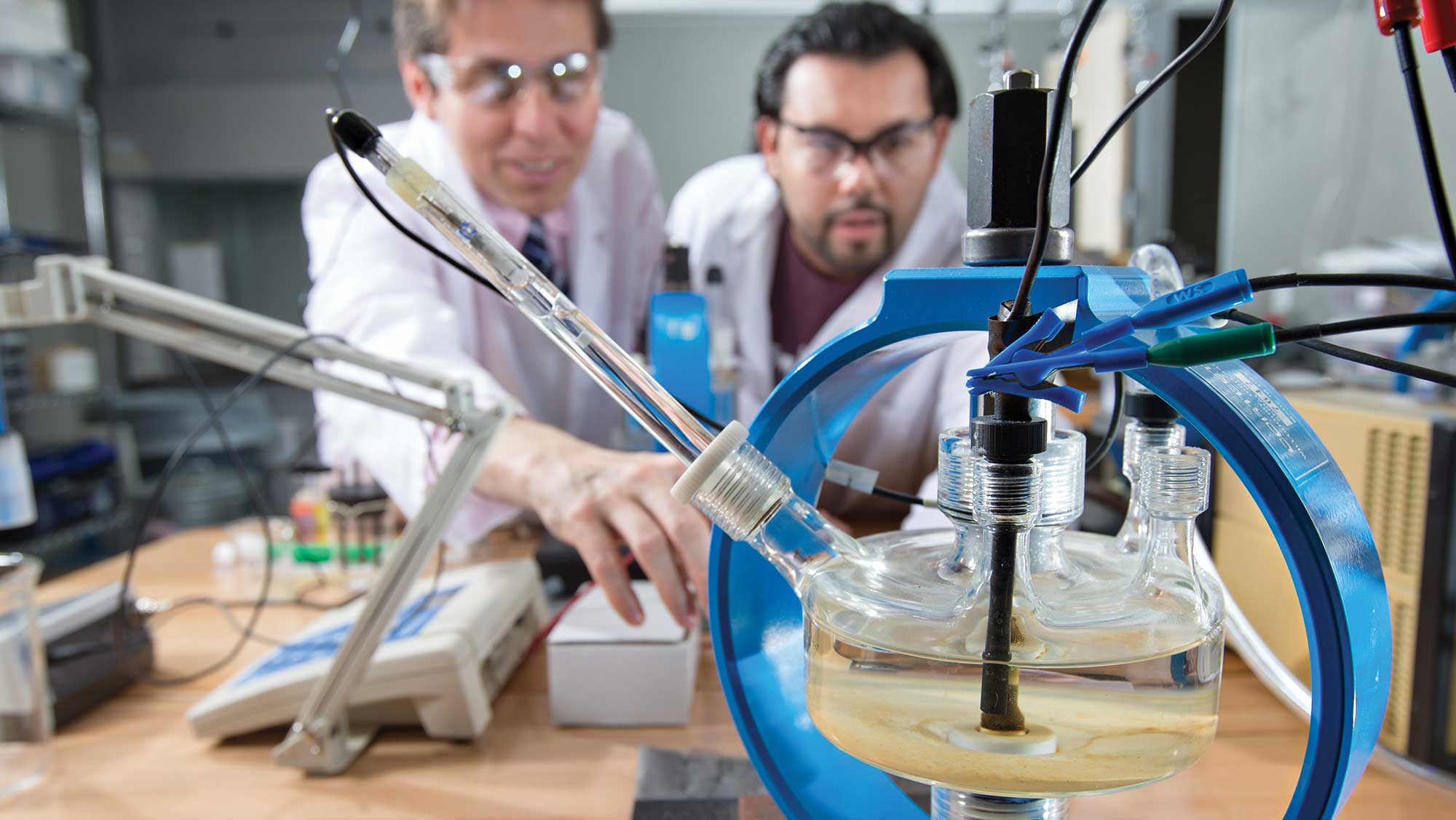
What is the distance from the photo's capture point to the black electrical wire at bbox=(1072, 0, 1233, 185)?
312 millimetres

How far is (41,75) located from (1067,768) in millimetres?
2951

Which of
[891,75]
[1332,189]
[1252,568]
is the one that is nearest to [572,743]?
[1252,568]

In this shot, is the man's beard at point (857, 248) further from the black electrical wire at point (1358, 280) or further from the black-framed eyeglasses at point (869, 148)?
the black electrical wire at point (1358, 280)

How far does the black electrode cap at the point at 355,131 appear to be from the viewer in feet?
1.39

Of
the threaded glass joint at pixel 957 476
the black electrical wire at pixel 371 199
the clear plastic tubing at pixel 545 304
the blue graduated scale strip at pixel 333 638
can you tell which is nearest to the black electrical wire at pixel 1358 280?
the threaded glass joint at pixel 957 476

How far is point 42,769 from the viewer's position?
2.00 feet

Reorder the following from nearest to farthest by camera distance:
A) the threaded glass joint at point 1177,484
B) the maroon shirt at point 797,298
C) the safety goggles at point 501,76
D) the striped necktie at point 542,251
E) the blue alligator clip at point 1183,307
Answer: the blue alligator clip at point 1183,307 → the threaded glass joint at point 1177,484 → the safety goggles at point 501,76 → the striped necktie at point 542,251 → the maroon shirt at point 797,298

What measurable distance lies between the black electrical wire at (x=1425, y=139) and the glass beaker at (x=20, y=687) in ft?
2.73

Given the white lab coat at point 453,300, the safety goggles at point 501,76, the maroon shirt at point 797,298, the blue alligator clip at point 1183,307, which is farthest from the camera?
the maroon shirt at point 797,298

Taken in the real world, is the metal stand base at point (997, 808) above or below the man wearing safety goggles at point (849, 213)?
below

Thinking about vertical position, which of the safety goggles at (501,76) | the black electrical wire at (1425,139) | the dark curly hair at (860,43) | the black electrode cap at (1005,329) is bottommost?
the black electrode cap at (1005,329)

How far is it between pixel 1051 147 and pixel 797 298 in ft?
3.64

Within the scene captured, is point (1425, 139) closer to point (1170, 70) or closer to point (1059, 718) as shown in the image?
point (1170, 70)

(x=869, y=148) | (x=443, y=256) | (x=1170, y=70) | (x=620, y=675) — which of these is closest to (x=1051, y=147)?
(x=1170, y=70)
